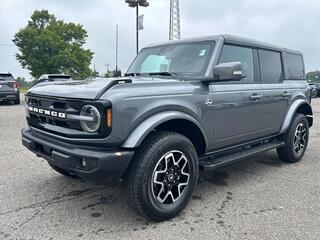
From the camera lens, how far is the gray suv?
2.77 meters

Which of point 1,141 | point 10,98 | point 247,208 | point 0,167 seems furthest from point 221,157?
point 10,98

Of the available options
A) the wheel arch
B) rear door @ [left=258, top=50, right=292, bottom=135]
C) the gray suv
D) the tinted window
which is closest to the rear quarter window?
the tinted window

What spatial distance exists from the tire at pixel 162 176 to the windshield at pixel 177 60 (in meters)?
0.95

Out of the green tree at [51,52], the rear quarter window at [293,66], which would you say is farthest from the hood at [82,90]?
the green tree at [51,52]

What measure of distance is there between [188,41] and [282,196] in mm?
2217

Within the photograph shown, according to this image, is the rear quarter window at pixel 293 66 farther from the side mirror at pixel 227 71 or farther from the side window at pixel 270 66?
the side mirror at pixel 227 71

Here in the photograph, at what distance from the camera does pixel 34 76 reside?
37281mm

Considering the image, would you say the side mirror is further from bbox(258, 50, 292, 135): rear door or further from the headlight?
the headlight

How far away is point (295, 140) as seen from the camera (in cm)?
527

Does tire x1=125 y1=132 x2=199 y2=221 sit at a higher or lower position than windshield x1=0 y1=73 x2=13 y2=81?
lower

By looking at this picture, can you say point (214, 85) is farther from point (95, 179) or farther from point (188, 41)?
point (95, 179)

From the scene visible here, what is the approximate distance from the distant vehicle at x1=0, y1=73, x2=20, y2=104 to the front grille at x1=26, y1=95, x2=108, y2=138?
12.5 m

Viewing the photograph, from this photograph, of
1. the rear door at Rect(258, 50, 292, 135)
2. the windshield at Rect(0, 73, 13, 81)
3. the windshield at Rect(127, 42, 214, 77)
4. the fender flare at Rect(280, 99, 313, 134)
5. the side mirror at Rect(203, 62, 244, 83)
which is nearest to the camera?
the side mirror at Rect(203, 62, 244, 83)

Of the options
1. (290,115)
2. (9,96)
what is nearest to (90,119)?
(290,115)
